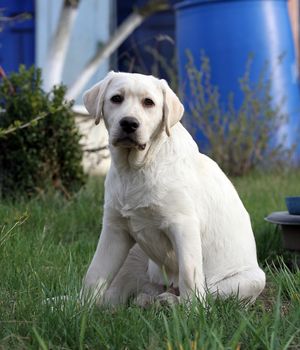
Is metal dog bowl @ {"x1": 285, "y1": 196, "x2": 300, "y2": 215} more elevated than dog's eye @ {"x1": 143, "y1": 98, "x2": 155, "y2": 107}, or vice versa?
dog's eye @ {"x1": 143, "y1": 98, "x2": 155, "y2": 107}

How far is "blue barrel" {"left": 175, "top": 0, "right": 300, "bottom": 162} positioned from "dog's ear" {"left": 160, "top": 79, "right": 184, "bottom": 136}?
4.35 m

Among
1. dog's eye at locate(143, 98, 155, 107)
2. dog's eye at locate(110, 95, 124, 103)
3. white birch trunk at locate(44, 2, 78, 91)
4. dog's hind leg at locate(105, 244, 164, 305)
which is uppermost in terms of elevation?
white birch trunk at locate(44, 2, 78, 91)

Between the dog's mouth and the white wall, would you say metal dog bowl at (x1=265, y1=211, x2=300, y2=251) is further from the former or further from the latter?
the white wall

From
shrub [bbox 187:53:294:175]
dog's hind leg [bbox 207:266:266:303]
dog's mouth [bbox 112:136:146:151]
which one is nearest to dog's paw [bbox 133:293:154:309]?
dog's hind leg [bbox 207:266:266:303]

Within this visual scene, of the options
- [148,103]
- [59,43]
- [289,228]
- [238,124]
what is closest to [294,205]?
[289,228]

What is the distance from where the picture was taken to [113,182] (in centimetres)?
315

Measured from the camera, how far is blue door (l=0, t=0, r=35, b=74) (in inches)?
379

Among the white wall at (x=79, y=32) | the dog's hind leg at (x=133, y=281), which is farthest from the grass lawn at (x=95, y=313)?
the white wall at (x=79, y=32)

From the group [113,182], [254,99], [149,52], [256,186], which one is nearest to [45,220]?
[113,182]

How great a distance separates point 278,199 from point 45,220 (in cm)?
184

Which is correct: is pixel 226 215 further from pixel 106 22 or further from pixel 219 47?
pixel 106 22

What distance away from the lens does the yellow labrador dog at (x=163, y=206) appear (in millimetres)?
3008

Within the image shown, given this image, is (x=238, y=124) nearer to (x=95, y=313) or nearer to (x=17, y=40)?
(x=17, y=40)

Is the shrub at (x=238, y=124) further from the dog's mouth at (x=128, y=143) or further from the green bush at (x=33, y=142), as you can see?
the dog's mouth at (x=128, y=143)
